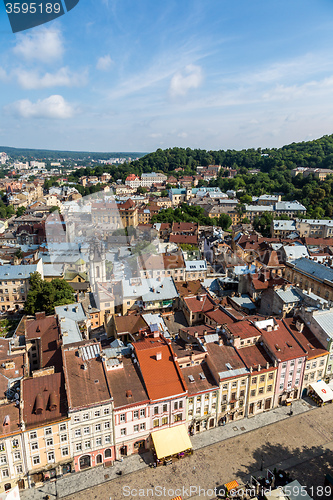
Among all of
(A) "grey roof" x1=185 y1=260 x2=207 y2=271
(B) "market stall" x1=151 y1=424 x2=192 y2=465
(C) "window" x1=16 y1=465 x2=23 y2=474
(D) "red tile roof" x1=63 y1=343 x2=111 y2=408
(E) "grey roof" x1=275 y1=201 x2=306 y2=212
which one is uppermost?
(E) "grey roof" x1=275 y1=201 x2=306 y2=212

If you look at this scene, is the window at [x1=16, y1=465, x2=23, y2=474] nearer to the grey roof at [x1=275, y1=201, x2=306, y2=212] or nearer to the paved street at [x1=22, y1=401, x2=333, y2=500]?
the paved street at [x1=22, y1=401, x2=333, y2=500]

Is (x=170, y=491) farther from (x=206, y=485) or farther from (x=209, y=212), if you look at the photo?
(x=209, y=212)

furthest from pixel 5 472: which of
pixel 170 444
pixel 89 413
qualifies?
pixel 170 444

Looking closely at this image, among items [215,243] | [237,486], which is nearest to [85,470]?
[237,486]

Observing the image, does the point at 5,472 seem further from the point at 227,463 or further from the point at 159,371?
the point at 227,463

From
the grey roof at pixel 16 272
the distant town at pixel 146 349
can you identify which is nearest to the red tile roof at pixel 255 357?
the distant town at pixel 146 349

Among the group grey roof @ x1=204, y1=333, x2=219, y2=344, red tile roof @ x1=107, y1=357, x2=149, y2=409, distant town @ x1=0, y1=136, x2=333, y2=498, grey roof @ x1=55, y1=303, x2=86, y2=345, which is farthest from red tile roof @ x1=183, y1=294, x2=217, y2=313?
red tile roof @ x1=107, y1=357, x2=149, y2=409
